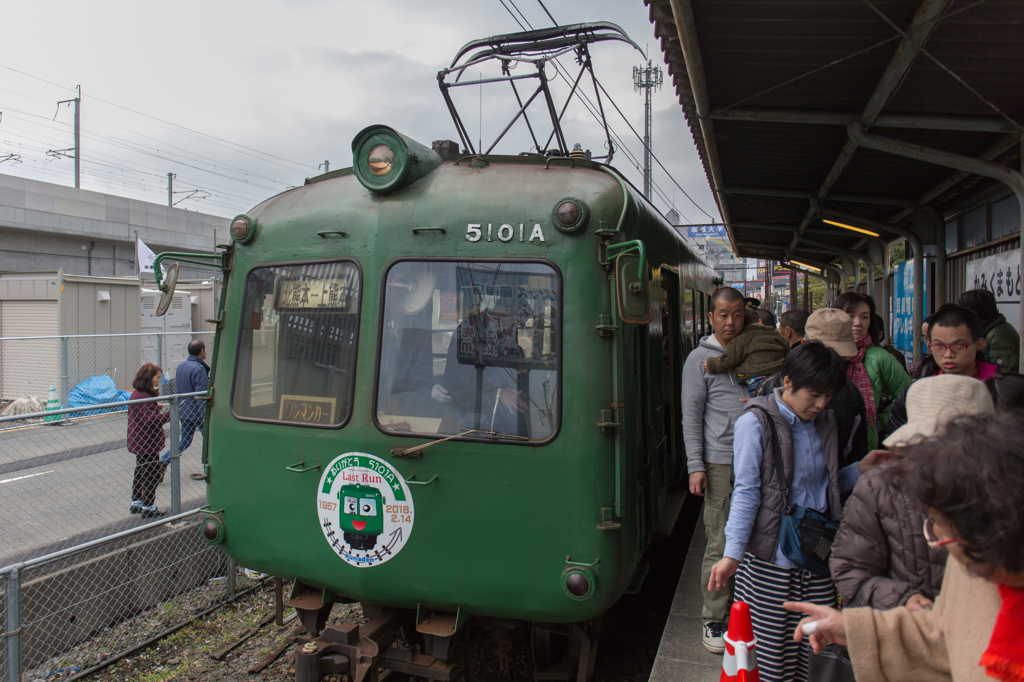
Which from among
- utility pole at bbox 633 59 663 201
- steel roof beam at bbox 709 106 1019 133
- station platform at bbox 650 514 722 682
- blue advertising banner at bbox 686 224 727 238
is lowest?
station platform at bbox 650 514 722 682

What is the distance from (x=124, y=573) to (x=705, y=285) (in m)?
6.46

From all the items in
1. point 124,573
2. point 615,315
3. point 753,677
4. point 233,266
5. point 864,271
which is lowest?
point 124,573

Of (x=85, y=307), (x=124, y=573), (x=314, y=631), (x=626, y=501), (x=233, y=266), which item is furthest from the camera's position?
(x=85, y=307)

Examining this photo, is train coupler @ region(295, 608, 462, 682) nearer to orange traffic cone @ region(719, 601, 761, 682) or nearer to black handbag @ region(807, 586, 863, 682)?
orange traffic cone @ region(719, 601, 761, 682)

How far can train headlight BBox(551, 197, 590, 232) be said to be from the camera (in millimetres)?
3152

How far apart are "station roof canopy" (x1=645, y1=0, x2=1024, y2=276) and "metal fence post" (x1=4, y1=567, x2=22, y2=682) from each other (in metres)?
4.73

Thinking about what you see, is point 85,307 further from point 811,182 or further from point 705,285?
point 811,182

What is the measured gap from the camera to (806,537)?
259cm

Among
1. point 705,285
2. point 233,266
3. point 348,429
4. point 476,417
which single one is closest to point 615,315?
point 476,417

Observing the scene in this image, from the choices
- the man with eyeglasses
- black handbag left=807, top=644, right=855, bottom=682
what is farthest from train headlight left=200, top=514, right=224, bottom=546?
the man with eyeglasses

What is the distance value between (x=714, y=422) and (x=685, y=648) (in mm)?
1192

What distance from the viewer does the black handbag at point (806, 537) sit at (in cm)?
258

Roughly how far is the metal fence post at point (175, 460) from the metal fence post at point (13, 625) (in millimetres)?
1568

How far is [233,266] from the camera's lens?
3.75m
